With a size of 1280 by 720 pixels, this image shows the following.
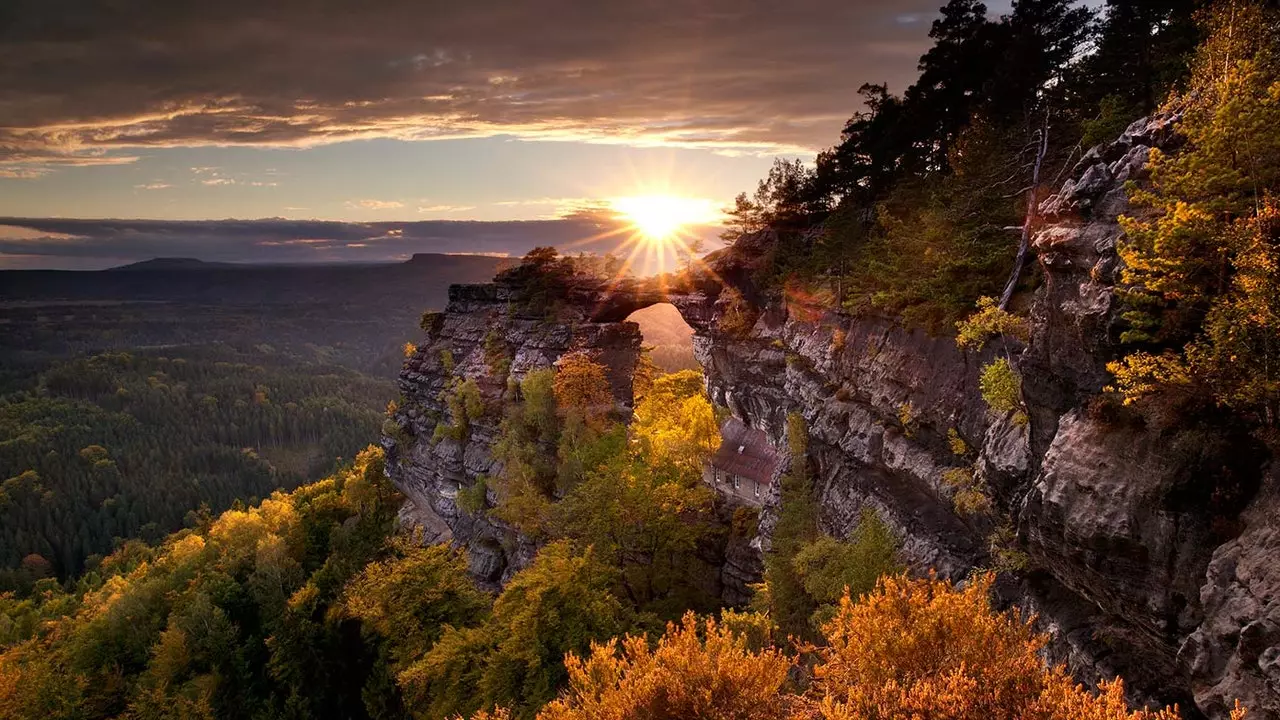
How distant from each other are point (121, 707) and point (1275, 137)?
231 feet

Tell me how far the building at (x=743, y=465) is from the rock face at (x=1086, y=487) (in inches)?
721

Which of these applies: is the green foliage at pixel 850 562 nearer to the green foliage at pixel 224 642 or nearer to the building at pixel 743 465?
the building at pixel 743 465

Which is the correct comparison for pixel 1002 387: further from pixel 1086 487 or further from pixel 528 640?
pixel 528 640

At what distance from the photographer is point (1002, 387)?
1831cm

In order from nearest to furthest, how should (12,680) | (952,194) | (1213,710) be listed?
(1213,710) < (952,194) < (12,680)

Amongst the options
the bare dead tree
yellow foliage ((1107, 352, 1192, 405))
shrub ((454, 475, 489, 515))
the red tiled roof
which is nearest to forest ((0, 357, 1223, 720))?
the red tiled roof

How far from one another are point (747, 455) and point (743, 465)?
1229 millimetres

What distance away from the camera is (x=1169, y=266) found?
11.3m

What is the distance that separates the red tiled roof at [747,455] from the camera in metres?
48.8

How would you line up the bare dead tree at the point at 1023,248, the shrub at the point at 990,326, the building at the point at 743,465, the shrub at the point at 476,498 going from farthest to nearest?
the shrub at the point at 476,498
the building at the point at 743,465
the bare dead tree at the point at 1023,248
the shrub at the point at 990,326

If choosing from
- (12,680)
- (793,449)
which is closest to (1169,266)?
(793,449)

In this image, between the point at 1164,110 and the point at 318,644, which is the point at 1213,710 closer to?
the point at 1164,110

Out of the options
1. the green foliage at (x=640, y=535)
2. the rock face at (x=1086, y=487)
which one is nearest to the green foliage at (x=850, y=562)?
the rock face at (x=1086, y=487)

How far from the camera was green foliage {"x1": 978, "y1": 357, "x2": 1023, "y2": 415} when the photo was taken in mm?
17984
